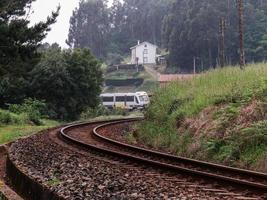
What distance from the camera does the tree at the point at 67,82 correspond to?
56.8 metres

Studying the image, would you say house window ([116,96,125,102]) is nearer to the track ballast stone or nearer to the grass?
the grass

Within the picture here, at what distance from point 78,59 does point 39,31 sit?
Result: 1194 inches

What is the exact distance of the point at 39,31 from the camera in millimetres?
30906

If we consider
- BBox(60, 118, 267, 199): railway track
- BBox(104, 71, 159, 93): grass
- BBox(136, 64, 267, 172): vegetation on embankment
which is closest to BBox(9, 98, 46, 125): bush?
BBox(136, 64, 267, 172): vegetation on embankment

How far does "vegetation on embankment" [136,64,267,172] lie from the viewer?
12859 mm

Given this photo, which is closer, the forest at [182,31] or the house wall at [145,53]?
the forest at [182,31]

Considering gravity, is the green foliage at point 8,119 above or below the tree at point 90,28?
below

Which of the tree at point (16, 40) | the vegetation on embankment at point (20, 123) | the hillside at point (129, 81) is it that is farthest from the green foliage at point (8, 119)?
the hillside at point (129, 81)

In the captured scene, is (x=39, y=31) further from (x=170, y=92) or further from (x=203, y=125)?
(x=203, y=125)

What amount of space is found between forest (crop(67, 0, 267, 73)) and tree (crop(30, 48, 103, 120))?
23413 mm

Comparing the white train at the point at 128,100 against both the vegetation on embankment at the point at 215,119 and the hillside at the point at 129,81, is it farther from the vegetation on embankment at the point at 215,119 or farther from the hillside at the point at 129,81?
the vegetation on embankment at the point at 215,119

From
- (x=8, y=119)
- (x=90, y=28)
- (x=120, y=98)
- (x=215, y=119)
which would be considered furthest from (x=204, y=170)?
(x=90, y=28)

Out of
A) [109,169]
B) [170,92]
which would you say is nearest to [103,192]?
[109,169]

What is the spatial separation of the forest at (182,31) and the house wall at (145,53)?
23.7 ft
